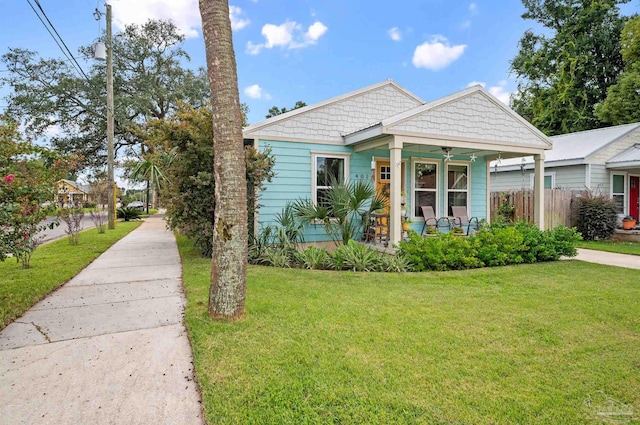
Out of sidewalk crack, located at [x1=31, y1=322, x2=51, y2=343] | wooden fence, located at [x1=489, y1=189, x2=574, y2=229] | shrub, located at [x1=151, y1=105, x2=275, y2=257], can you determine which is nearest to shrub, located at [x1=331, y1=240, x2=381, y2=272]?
shrub, located at [x1=151, y1=105, x2=275, y2=257]

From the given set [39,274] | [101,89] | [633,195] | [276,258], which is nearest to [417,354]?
[276,258]

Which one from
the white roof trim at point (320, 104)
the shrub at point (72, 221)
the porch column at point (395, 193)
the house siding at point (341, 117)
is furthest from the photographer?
the shrub at point (72, 221)

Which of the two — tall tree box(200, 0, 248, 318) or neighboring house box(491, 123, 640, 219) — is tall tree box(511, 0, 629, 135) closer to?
neighboring house box(491, 123, 640, 219)

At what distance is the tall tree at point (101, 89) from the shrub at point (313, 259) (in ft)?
55.8

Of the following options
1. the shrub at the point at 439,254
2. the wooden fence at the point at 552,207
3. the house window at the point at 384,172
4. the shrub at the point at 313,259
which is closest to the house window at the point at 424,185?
the house window at the point at 384,172

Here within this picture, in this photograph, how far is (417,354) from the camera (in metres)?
2.92

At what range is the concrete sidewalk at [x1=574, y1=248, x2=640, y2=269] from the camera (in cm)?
725

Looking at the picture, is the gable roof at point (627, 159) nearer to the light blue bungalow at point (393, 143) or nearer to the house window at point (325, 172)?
the light blue bungalow at point (393, 143)

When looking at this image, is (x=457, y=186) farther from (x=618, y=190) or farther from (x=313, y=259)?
(x=618, y=190)

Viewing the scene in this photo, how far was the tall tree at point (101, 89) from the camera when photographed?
70.2 ft

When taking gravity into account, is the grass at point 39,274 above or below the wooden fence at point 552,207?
below

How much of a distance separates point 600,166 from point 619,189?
1568mm

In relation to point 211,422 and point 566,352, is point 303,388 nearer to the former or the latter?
point 211,422

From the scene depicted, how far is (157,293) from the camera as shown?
4.84 m
